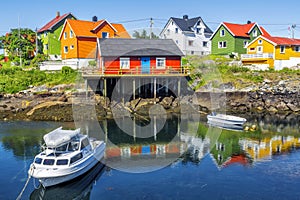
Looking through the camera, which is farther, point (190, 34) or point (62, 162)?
point (190, 34)

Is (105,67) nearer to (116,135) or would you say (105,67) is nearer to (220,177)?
(116,135)

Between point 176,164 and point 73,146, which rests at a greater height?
point 73,146

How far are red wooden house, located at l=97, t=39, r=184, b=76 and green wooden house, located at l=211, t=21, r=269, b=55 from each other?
16.7 metres

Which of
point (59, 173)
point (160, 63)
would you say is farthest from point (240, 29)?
point (59, 173)

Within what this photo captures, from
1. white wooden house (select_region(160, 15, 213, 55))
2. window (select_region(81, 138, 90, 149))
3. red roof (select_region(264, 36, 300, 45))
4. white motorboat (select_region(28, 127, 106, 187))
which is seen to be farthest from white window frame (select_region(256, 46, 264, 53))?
white motorboat (select_region(28, 127, 106, 187))

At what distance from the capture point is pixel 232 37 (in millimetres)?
52719

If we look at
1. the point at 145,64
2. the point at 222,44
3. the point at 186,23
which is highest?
the point at 186,23

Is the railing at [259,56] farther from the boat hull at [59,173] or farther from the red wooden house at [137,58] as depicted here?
the boat hull at [59,173]

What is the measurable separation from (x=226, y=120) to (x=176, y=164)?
12.9 metres

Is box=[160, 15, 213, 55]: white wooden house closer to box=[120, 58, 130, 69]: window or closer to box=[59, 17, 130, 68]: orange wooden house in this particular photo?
box=[59, 17, 130, 68]: orange wooden house

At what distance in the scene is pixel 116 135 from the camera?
28797mm

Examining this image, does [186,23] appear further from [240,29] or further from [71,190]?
[71,190]

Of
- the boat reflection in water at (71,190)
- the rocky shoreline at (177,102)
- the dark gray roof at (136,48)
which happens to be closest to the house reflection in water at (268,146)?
the rocky shoreline at (177,102)

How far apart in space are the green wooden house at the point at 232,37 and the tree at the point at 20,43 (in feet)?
108
